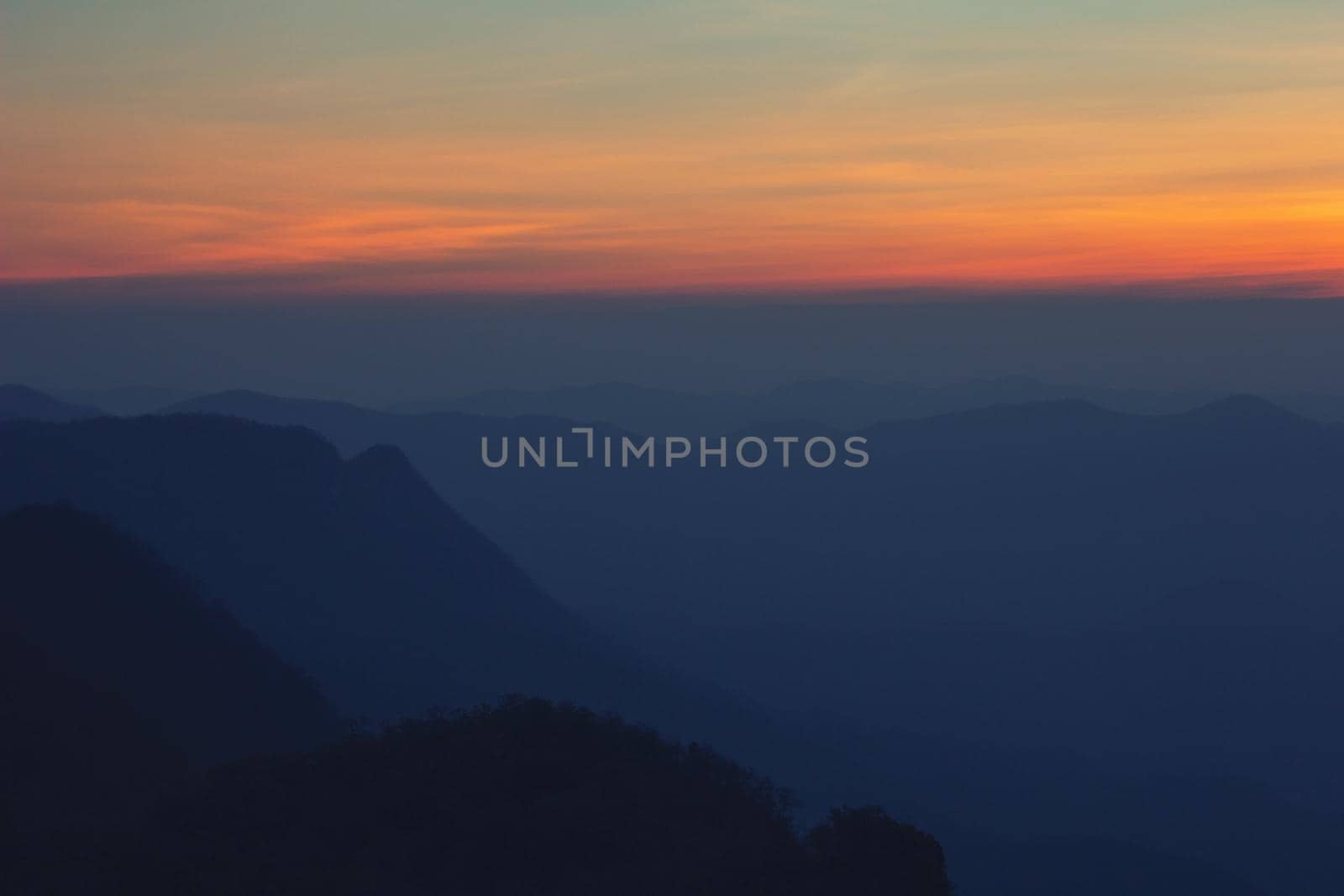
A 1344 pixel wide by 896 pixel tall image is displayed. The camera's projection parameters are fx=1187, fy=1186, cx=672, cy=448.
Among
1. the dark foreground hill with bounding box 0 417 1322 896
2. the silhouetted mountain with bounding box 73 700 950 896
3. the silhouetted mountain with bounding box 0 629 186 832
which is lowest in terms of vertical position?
the dark foreground hill with bounding box 0 417 1322 896

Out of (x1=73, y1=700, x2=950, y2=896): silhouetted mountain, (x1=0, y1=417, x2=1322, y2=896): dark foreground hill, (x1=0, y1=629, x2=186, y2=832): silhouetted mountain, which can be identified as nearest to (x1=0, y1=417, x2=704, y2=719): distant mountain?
(x1=0, y1=417, x2=1322, y2=896): dark foreground hill

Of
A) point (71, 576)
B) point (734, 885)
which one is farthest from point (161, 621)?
point (734, 885)

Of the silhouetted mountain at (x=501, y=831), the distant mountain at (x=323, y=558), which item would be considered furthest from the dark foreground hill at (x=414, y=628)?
the silhouetted mountain at (x=501, y=831)

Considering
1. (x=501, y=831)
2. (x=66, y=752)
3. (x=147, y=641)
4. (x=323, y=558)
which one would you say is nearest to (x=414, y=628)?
(x=323, y=558)

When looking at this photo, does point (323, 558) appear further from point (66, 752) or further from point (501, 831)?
point (501, 831)

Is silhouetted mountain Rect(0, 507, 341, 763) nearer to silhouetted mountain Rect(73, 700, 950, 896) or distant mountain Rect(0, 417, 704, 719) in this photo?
distant mountain Rect(0, 417, 704, 719)

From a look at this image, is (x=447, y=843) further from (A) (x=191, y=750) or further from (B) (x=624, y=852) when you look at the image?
(A) (x=191, y=750)

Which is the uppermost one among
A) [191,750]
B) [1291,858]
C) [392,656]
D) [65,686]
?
[65,686]

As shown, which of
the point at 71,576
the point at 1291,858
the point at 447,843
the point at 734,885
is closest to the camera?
the point at 734,885
